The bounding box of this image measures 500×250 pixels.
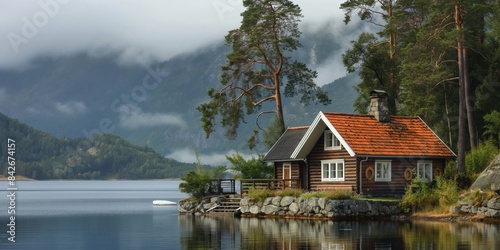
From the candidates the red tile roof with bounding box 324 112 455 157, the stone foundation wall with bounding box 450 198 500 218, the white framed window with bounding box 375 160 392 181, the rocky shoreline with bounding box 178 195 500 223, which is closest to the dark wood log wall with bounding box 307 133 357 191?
the red tile roof with bounding box 324 112 455 157

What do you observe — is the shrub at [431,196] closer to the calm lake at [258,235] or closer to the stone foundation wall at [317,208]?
the stone foundation wall at [317,208]

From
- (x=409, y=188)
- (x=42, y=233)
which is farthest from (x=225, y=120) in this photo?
(x=42, y=233)

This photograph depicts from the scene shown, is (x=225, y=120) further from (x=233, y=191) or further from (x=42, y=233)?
(x=42, y=233)

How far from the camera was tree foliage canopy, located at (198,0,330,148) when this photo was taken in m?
71.8

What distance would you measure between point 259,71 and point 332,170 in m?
19.2

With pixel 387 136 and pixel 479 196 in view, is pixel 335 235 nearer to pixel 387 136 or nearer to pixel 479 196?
pixel 479 196

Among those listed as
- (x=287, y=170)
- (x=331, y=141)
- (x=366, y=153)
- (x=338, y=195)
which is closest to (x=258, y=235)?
(x=338, y=195)

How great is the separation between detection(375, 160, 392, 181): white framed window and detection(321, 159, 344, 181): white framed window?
2333 millimetres

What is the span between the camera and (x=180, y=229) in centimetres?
4659

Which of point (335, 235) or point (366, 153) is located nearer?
point (335, 235)

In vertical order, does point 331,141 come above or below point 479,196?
above

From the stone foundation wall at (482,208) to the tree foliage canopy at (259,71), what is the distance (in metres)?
24.5

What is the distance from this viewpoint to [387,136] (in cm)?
5825

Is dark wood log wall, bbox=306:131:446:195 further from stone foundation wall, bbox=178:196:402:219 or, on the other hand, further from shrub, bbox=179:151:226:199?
shrub, bbox=179:151:226:199
